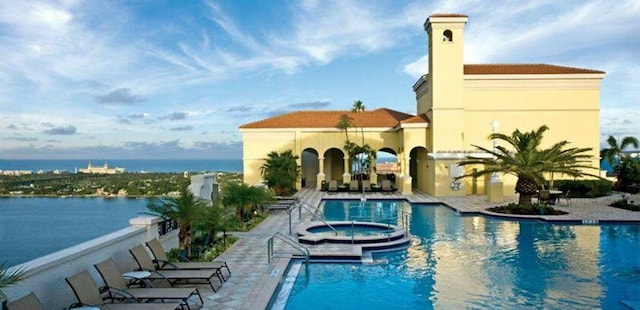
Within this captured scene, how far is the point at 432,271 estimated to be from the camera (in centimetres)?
1030

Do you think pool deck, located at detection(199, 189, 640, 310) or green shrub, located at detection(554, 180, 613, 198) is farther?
green shrub, located at detection(554, 180, 613, 198)

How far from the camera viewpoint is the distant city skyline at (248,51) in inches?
707

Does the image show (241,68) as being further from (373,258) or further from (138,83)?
(373,258)

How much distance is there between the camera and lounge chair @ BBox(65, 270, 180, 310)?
6203mm

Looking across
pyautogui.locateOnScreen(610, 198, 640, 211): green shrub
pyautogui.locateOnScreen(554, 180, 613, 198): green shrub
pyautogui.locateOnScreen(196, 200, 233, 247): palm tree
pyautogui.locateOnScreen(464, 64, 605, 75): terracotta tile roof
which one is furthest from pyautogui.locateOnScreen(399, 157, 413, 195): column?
pyautogui.locateOnScreen(196, 200, 233, 247): palm tree

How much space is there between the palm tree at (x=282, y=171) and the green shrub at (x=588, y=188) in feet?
48.4

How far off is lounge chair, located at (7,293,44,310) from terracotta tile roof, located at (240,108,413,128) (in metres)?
26.6

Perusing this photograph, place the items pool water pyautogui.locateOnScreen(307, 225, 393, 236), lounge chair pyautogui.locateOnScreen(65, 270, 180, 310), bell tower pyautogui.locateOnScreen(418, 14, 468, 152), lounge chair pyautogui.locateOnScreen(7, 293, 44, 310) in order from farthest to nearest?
bell tower pyautogui.locateOnScreen(418, 14, 468, 152) → pool water pyautogui.locateOnScreen(307, 225, 393, 236) → lounge chair pyautogui.locateOnScreen(65, 270, 180, 310) → lounge chair pyautogui.locateOnScreen(7, 293, 44, 310)

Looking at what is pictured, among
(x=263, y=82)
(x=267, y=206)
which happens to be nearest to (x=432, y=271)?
(x=267, y=206)

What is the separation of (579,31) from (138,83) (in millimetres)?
22482

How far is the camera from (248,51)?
29.9 metres

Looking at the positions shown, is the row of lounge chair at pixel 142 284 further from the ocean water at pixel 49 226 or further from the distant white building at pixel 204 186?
the distant white building at pixel 204 186

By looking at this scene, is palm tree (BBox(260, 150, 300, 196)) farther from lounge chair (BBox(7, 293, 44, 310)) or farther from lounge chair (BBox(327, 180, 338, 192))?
lounge chair (BBox(7, 293, 44, 310))

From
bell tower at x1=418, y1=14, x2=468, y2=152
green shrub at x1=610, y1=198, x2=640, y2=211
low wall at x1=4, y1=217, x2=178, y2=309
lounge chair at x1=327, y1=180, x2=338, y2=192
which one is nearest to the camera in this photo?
low wall at x1=4, y1=217, x2=178, y2=309
